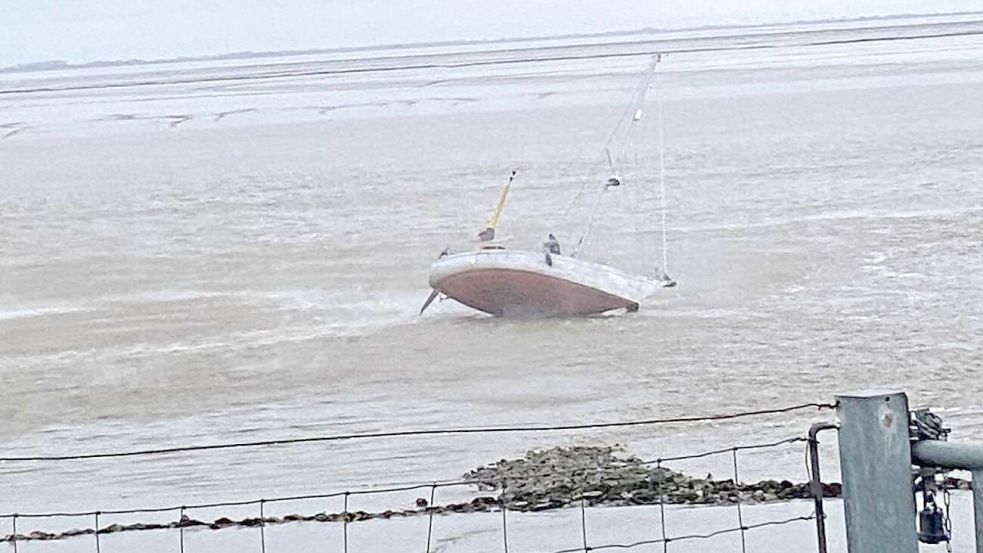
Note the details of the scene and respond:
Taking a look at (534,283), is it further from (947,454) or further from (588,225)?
(947,454)

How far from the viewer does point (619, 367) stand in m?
13.3

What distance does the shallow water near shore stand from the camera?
10.9 meters

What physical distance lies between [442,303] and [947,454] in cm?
1381

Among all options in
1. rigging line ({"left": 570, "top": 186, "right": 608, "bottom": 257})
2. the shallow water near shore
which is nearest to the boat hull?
the shallow water near shore

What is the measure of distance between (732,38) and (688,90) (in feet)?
172

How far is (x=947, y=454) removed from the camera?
2861mm

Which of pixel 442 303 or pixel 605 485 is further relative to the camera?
pixel 442 303

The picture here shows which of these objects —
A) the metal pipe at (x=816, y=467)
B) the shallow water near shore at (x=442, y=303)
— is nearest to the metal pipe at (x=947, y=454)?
the metal pipe at (x=816, y=467)

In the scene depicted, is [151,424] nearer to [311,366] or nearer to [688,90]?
[311,366]

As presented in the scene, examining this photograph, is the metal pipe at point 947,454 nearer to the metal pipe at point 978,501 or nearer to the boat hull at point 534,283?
the metal pipe at point 978,501

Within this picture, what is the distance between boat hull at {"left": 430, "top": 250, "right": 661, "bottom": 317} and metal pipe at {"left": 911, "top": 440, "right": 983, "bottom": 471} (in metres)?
12.9

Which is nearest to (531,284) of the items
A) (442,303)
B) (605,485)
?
(442,303)

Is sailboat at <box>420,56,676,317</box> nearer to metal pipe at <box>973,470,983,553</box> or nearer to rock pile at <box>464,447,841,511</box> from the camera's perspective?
rock pile at <box>464,447,841,511</box>

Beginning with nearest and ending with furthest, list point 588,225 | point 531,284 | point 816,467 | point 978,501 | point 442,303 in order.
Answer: point 978,501 → point 816,467 → point 531,284 → point 442,303 → point 588,225
